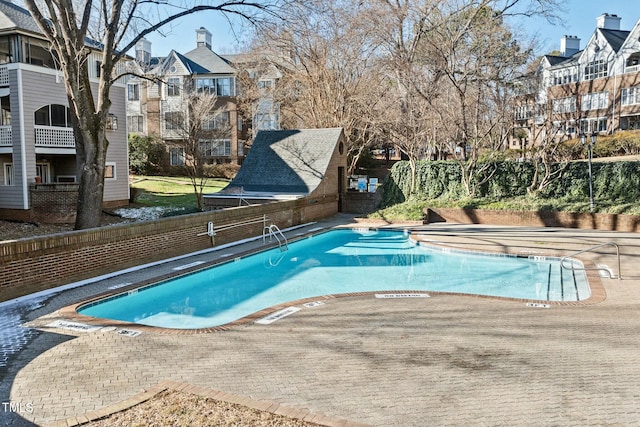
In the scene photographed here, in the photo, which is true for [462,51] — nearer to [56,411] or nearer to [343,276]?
[343,276]

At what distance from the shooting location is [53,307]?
9.14 meters

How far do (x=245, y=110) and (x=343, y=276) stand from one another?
2855 cm

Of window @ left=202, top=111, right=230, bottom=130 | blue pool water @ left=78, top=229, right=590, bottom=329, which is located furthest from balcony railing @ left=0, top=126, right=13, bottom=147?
window @ left=202, top=111, right=230, bottom=130

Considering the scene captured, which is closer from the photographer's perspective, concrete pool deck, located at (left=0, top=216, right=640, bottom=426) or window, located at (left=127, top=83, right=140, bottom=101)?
concrete pool deck, located at (left=0, top=216, right=640, bottom=426)

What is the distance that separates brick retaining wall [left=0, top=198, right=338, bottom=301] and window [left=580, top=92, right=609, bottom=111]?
3475 centimetres

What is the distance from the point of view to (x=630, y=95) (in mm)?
38312

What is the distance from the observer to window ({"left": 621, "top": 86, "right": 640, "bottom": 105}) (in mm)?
37875

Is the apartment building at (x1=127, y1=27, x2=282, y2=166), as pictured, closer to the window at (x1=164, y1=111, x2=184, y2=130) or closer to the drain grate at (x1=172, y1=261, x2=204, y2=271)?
the window at (x1=164, y1=111, x2=184, y2=130)

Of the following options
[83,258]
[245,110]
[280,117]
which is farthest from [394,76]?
[83,258]

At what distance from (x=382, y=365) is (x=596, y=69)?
43006 mm

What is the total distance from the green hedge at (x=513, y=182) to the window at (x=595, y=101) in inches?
872

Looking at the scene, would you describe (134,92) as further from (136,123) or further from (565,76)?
(565,76)

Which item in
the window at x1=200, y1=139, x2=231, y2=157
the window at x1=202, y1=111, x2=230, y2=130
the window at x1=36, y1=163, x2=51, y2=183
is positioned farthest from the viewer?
the window at x1=202, y1=111, x2=230, y2=130

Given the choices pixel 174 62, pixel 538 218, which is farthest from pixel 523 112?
pixel 174 62
